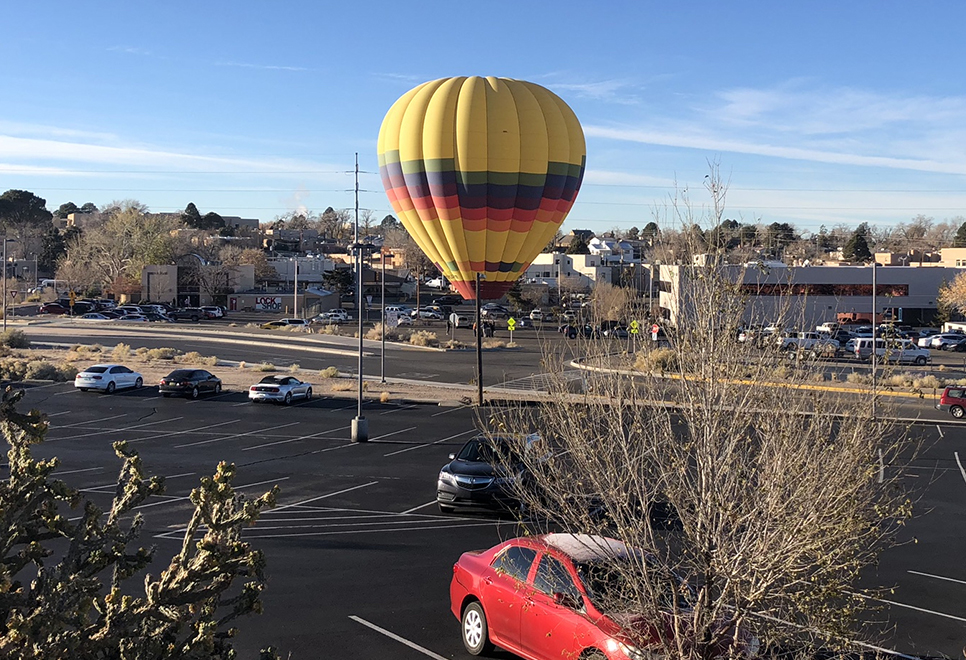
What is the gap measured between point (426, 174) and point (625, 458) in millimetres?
31811

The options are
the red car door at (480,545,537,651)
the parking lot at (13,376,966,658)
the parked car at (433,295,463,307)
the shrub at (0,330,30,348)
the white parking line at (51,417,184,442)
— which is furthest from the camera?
the parked car at (433,295,463,307)

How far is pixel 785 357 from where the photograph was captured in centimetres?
867

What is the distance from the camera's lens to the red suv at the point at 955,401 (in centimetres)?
3594

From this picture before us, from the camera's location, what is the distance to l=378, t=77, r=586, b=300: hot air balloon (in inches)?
1470

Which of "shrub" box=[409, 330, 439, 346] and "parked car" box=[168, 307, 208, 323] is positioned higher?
"parked car" box=[168, 307, 208, 323]

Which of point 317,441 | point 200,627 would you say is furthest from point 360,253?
point 200,627

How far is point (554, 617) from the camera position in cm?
912

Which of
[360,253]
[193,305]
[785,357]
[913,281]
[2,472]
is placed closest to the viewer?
[785,357]

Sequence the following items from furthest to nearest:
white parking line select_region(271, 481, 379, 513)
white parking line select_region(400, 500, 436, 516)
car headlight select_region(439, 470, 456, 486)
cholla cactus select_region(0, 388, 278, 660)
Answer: white parking line select_region(271, 481, 379, 513)
white parking line select_region(400, 500, 436, 516)
car headlight select_region(439, 470, 456, 486)
cholla cactus select_region(0, 388, 278, 660)

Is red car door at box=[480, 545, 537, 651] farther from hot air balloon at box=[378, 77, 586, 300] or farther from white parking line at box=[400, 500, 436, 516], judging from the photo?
hot air balloon at box=[378, 77, 586, 300]

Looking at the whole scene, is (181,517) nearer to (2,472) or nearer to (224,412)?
(2,472)

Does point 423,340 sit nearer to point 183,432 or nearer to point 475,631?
point 183,432

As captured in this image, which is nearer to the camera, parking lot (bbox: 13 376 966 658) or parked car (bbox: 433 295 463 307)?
parking lot (bbox: 13 376 966 658)

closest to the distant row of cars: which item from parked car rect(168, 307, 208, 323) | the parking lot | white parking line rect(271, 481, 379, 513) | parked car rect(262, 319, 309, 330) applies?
the parking lot
